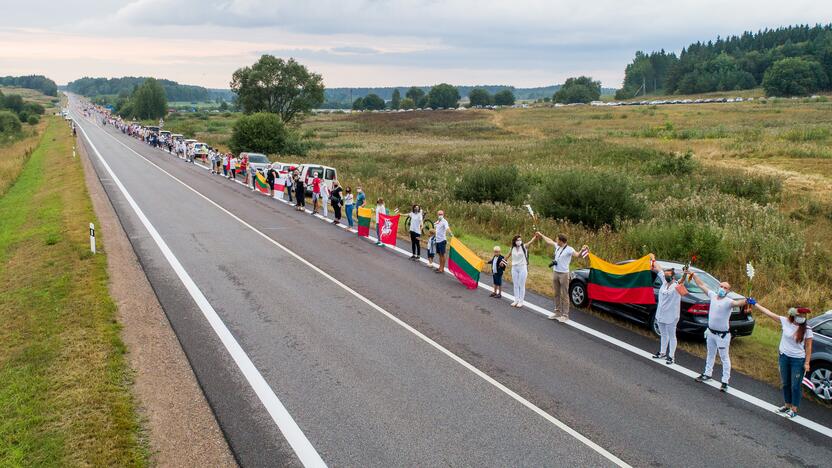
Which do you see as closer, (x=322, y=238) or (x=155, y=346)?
(x=155, y=346)

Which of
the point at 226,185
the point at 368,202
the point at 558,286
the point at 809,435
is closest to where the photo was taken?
the point at 809,435

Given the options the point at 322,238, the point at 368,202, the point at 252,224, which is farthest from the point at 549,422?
the point at 368,202

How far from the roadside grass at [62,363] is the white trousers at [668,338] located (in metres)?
→ 8.37

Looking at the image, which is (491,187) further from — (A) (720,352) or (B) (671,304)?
(A) (720,352)

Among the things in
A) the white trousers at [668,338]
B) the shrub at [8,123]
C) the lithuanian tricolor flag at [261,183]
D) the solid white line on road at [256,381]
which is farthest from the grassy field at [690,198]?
the shrub at [8,123]

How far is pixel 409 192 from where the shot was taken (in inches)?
1244

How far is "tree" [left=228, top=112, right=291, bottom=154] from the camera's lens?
52.3 metres

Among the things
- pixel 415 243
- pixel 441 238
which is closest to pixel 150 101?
pixel 415 243

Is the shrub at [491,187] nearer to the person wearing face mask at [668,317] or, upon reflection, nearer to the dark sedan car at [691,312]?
the dark sedan car at [691,312]

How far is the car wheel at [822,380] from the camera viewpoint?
940cm

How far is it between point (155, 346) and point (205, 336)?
88cm

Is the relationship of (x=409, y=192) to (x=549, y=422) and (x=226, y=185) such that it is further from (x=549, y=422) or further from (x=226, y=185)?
(x=549, y=422)

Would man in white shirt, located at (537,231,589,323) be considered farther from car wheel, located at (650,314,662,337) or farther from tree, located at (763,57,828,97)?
tree, located at (763,57,828,97)

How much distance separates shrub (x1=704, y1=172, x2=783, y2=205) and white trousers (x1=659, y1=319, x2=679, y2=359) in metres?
22.2
